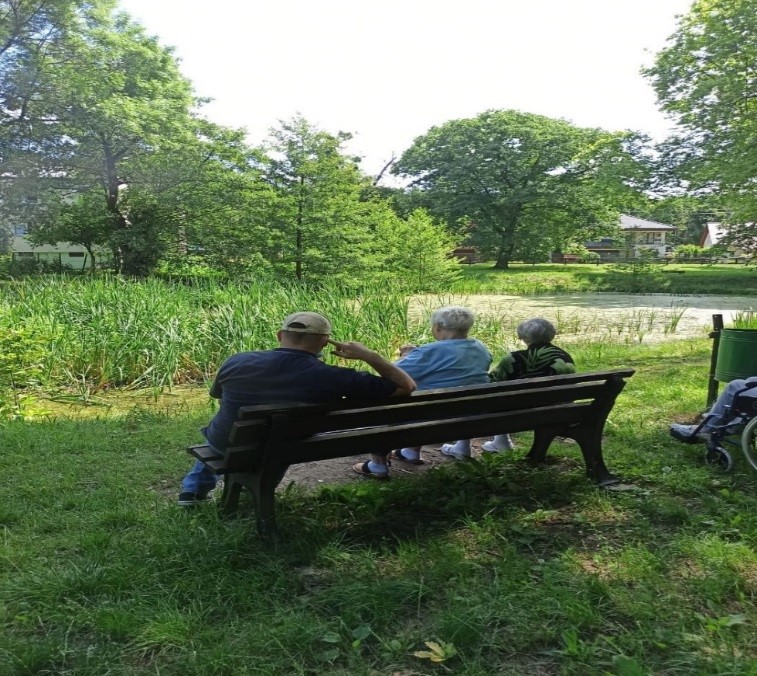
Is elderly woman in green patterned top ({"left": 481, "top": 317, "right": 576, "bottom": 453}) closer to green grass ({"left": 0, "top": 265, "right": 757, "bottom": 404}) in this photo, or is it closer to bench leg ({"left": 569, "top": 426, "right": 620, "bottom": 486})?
bench leg ({"left": 569, "top": 426, "right": 620, "bottom": 486})

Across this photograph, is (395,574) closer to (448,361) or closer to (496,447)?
(448,361)

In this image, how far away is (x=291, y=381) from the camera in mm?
2877

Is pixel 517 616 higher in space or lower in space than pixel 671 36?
lower

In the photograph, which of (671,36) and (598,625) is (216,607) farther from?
(671,36)

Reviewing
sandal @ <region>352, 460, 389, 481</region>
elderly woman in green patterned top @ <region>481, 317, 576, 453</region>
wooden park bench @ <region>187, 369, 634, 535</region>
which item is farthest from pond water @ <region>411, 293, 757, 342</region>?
wooden park bench @ <region>187, 369, 634, 535</region>

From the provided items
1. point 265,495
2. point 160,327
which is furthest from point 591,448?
point 160,327

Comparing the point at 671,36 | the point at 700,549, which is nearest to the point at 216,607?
the point at 700,549

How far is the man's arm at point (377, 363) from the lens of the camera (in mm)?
2846

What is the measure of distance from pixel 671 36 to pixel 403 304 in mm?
18989

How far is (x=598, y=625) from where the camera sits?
2139 mm

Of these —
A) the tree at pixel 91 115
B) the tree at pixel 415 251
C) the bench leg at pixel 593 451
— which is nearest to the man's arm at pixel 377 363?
Answer: the bench leg at pixel 593 451

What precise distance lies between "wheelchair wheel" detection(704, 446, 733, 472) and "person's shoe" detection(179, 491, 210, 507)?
9.56ft

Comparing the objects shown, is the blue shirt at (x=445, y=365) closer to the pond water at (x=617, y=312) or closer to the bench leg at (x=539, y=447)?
the bench leg at (x=539, y=447)

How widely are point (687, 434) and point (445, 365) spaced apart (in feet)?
5.75
